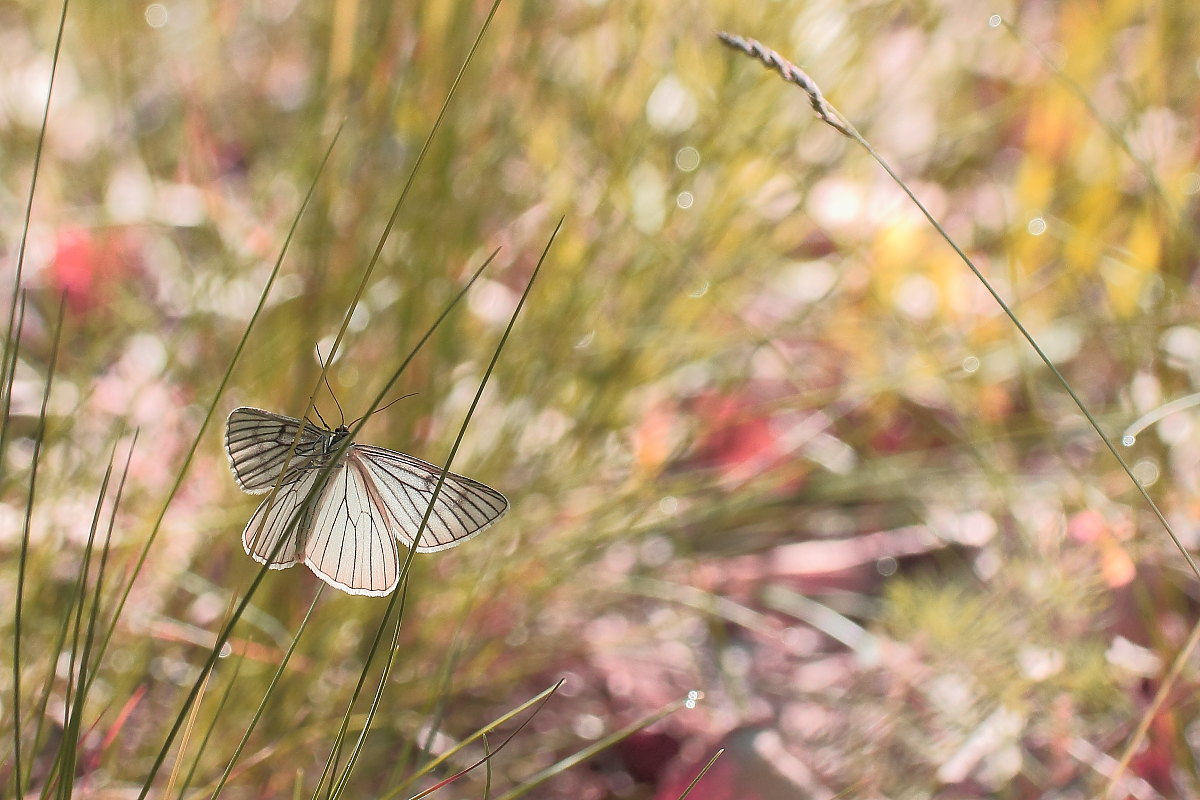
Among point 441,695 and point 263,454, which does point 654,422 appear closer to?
point 441,695

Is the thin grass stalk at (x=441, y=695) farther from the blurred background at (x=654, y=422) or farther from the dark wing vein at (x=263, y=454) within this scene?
the dark wing vein at (x=263, y=454)

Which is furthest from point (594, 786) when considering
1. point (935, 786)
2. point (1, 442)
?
point (1, 442)

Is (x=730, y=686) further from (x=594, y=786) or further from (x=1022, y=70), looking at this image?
(x=1022, y=70)

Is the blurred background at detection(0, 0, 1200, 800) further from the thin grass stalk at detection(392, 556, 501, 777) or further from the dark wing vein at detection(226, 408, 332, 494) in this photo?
the dark wing vein at detection(226, 408, 332, 494)

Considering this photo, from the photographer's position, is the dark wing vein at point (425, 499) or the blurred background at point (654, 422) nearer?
the dark wing vein at point (425, 499)

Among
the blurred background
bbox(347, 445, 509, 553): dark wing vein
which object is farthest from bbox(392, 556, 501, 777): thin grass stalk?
bbox(347, 445, 509, 553): dark wing vein

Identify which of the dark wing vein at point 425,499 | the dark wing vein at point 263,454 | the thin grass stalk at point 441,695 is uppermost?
the dark wing vein at point 263,454

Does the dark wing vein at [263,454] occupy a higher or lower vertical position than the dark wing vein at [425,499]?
higher

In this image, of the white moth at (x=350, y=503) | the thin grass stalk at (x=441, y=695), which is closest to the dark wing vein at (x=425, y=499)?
the white moth at (x=350, y=503)
